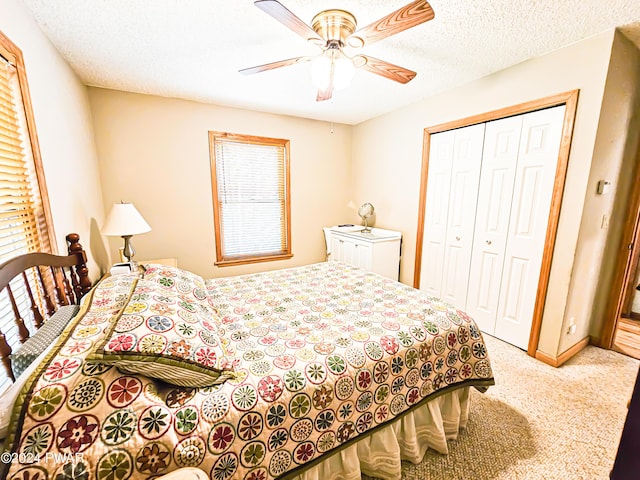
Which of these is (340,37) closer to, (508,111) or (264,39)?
(264,39)

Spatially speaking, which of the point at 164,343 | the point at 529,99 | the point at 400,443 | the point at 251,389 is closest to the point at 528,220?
the point at 529,99

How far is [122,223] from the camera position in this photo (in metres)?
2.18

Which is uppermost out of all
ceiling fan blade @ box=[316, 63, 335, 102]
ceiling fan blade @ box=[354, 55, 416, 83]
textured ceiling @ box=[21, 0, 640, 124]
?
textured ceiling @ box=[21, 0, 640, 124]

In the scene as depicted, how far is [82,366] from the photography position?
82 centimetres

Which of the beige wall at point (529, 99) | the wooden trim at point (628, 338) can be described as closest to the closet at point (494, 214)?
the beige wall at point (529, 99)

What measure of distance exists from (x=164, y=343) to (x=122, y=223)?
67.1 inches

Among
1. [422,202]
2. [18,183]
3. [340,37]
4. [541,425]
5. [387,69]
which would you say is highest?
[340,37]

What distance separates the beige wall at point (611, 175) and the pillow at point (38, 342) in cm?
321

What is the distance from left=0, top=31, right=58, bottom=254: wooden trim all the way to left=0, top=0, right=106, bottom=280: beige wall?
0.21 ft

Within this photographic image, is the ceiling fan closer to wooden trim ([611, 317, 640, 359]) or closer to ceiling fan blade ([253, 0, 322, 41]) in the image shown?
ceiling fan blade ([253, 0, 322, 41])

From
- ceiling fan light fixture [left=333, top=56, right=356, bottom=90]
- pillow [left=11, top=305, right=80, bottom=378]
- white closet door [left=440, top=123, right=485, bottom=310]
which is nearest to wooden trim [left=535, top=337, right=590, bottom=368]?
white closet door [left=440, top=123, right=485, bottom=310]

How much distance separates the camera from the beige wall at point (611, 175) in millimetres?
1846

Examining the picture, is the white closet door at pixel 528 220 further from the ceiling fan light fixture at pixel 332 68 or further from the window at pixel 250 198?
the window at pixel 250 198

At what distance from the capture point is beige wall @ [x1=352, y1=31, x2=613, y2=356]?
1833mm
